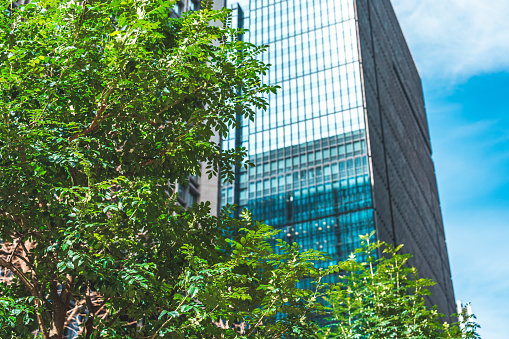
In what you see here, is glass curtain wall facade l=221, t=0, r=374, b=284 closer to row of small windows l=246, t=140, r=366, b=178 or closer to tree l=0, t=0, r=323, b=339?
row of small windows l=246, t=140, r=366, b=178

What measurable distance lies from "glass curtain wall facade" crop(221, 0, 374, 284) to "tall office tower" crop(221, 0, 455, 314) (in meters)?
0.17

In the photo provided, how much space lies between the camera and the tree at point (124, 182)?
9.59 metres

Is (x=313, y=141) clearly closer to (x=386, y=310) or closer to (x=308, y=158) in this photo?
(x=308, y=158)

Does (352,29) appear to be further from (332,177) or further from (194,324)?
(194,324)

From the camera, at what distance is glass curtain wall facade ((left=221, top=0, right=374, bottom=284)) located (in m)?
96.4

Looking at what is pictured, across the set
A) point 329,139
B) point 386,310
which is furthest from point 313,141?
point 386,310

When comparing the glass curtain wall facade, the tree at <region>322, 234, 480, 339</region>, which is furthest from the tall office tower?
the tree at <region>322, 234, 480, 339</region>

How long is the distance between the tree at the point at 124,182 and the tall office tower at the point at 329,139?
81.8 m

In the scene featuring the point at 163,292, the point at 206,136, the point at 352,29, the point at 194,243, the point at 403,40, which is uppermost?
the point at 403,40

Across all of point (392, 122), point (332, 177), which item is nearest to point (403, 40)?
point (392, 122)

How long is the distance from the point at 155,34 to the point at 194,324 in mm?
5388

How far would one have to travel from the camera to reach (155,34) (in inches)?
448

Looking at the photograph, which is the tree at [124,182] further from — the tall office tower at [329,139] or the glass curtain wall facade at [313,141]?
the glass curtain wall facade at [313,141]

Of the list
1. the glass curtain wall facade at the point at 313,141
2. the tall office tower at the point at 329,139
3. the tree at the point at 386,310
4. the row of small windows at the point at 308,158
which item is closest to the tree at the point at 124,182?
the tree at the point at 386,310
